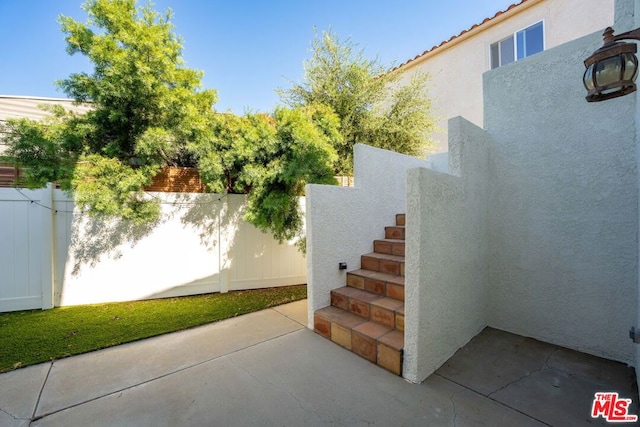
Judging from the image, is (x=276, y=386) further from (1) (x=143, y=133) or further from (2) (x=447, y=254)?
(1) (x=143, y=133)

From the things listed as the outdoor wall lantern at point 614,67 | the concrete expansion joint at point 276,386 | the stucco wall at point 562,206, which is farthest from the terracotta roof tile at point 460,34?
the concrete expansion joint at point 276,386

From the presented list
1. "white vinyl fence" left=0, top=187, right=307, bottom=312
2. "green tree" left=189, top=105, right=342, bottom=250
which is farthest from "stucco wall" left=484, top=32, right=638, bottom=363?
"white vinyl fence" left=0, top=187, right=307, bottom=312

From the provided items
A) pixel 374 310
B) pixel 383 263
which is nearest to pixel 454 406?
pixel 374 310

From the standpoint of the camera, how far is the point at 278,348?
3.79 metres

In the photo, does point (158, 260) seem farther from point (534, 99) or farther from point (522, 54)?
point (522, 54)

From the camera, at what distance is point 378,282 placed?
427 centimetres

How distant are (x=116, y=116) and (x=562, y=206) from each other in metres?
7.21

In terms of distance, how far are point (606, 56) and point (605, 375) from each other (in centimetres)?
342

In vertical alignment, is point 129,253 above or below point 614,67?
below

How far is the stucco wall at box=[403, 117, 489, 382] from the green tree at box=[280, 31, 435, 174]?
3.92 m

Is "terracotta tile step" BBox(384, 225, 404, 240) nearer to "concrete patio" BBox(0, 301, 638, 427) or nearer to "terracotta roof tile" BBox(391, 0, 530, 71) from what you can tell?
"concrete patio" BBox(0, 301, 638, 427)

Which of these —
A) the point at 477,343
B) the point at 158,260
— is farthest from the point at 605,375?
the point at 158,260

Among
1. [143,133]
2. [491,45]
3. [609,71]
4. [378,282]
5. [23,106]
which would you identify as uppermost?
[491,45]

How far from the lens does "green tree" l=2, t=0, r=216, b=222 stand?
4.45 meters
